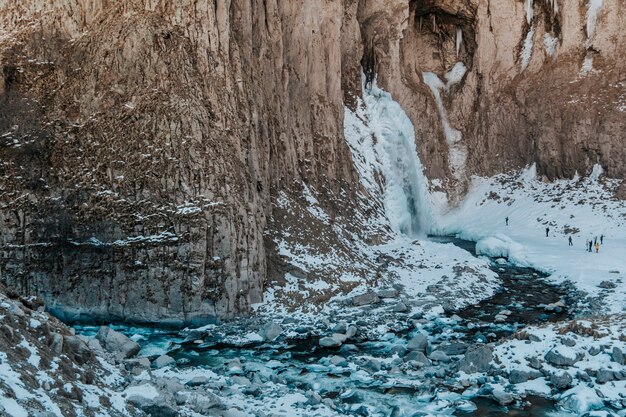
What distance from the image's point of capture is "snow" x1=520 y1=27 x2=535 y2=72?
165 ft

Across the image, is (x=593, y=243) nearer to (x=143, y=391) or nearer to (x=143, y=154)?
(x=143, y=154)

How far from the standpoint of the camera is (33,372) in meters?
10.2

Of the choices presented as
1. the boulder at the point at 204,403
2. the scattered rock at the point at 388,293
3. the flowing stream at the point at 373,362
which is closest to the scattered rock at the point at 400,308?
the flowing stream at the point at 373,362

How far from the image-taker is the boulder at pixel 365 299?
2348 centimetres

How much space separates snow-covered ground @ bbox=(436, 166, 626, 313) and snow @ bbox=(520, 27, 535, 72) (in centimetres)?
943

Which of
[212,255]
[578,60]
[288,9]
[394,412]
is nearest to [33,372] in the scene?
[394,412]

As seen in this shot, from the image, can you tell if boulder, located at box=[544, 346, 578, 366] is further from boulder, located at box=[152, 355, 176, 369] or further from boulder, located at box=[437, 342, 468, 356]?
boulder, located at box=[152, 355, 176, 369]

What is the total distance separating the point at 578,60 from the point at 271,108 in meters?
29.8

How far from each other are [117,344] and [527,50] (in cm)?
4422

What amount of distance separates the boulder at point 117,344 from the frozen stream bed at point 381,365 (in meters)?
0.66

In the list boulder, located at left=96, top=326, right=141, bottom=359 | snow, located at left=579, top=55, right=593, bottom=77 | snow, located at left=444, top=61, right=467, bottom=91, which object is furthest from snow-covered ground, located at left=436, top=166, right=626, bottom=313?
boulder, located at left=96, top=326, right=141, bottom=359

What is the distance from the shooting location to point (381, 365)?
1716cm

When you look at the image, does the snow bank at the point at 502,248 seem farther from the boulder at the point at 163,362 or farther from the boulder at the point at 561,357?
the boulder at the point at 163,362

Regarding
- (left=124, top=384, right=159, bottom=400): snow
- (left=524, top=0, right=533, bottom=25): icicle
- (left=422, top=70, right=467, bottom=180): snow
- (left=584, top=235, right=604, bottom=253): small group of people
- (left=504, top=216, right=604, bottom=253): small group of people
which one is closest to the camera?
(left=124, top=384, right=159, bottom=400): snow
